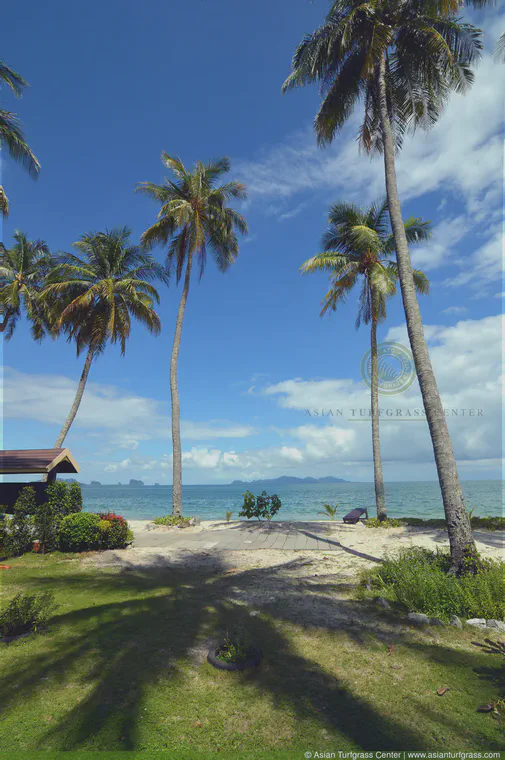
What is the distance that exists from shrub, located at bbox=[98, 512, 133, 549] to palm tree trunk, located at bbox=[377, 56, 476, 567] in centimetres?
1010

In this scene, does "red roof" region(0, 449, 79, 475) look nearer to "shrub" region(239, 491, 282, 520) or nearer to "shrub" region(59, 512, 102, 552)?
"shrub" region(59, 512, 102, 552)

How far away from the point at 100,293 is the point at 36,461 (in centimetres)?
1276

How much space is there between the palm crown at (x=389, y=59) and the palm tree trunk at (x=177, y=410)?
10476 mm

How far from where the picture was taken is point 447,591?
6.45 meters

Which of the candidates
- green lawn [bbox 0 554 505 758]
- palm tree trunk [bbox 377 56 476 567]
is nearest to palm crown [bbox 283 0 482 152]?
palm tree trunk [bbox 377 56 476 567]

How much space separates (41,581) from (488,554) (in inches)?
475

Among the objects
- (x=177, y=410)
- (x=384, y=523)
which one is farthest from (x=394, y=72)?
(x=384, y=523)

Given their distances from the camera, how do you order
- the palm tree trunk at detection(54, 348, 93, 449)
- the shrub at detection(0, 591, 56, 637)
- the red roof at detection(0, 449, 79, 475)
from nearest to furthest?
the shrub at detection(0, 591, 56, 637) → the red roof at detection(0, 449, 79, 475) → the palm tree trunk at detection(54, 348, 93, 449)

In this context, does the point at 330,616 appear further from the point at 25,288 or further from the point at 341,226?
the point at 25,288

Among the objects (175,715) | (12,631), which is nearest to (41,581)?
(12,631)

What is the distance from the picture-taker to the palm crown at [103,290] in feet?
74.4

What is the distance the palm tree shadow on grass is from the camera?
3502 millimetres

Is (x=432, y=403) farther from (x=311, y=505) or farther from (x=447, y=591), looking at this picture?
(x=311, y=505)

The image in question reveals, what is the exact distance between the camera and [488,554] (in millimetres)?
10438
